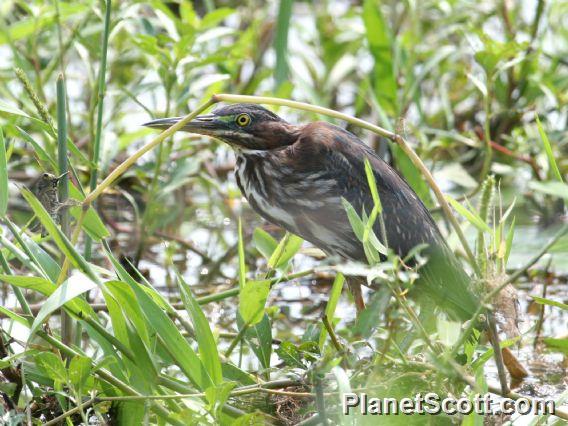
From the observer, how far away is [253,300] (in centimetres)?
339

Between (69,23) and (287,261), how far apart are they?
3.10m

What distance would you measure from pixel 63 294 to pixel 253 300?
2.04 feet

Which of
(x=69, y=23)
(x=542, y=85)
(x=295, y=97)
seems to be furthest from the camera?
(x=295, y=97)

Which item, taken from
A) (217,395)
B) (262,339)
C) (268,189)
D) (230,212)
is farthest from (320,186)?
(230,212)

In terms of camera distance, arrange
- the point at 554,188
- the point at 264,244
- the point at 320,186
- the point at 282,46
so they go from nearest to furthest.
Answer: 1. the point at 554,188
2. the point at 264,244
3. the point at 320,186
4. the point at 282,46

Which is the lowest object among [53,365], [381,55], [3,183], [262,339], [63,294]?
[262,339]

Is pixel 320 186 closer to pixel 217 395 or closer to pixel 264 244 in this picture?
pixel 264 244

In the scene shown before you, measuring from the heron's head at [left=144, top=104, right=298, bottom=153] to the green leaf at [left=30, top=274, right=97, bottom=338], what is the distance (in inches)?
52.4

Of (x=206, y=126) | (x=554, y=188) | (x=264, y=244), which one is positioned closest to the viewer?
(x=554, y=188)

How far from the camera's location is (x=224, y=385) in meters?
3.06

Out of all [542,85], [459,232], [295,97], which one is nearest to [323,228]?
[459,232]

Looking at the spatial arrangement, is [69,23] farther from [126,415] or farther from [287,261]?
[126,415]

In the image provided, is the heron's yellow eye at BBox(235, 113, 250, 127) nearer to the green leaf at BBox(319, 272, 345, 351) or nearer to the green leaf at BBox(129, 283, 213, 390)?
the green leaf at BBox(319, 272, 345, 351)

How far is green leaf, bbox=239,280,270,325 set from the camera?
3.32 m
